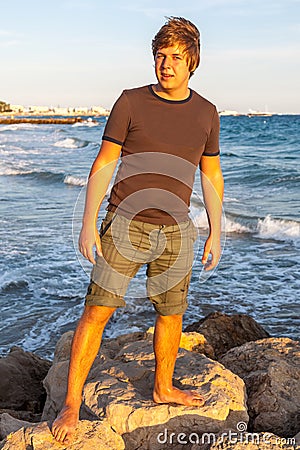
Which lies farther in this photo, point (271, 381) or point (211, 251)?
point (271, 381)

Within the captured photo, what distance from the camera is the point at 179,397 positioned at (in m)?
3.17

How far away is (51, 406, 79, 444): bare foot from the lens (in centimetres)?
278

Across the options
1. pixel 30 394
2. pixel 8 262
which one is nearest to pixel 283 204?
pixel 8 262

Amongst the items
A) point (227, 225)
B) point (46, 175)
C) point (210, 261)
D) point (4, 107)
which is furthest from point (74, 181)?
point (4, 107)

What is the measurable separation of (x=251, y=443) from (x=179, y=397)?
62cm

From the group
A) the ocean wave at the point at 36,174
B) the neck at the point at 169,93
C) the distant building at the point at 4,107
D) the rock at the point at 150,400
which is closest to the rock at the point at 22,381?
the rock at the point at 150,400

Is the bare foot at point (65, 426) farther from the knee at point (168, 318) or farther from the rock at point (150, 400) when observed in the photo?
the knee at point (168, 318)

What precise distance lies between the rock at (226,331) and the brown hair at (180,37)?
293cm

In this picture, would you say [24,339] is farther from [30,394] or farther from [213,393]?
[213,393]

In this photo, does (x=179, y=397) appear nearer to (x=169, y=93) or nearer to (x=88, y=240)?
(x=88, y=240)

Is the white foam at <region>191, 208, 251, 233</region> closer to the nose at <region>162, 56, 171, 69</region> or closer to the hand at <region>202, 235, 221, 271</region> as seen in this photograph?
the hand at <region>202, 235, 221, 271</region>

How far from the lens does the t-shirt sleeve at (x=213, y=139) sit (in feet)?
10.3

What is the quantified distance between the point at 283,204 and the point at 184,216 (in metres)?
12.4

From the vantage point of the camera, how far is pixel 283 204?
49.5 ft
